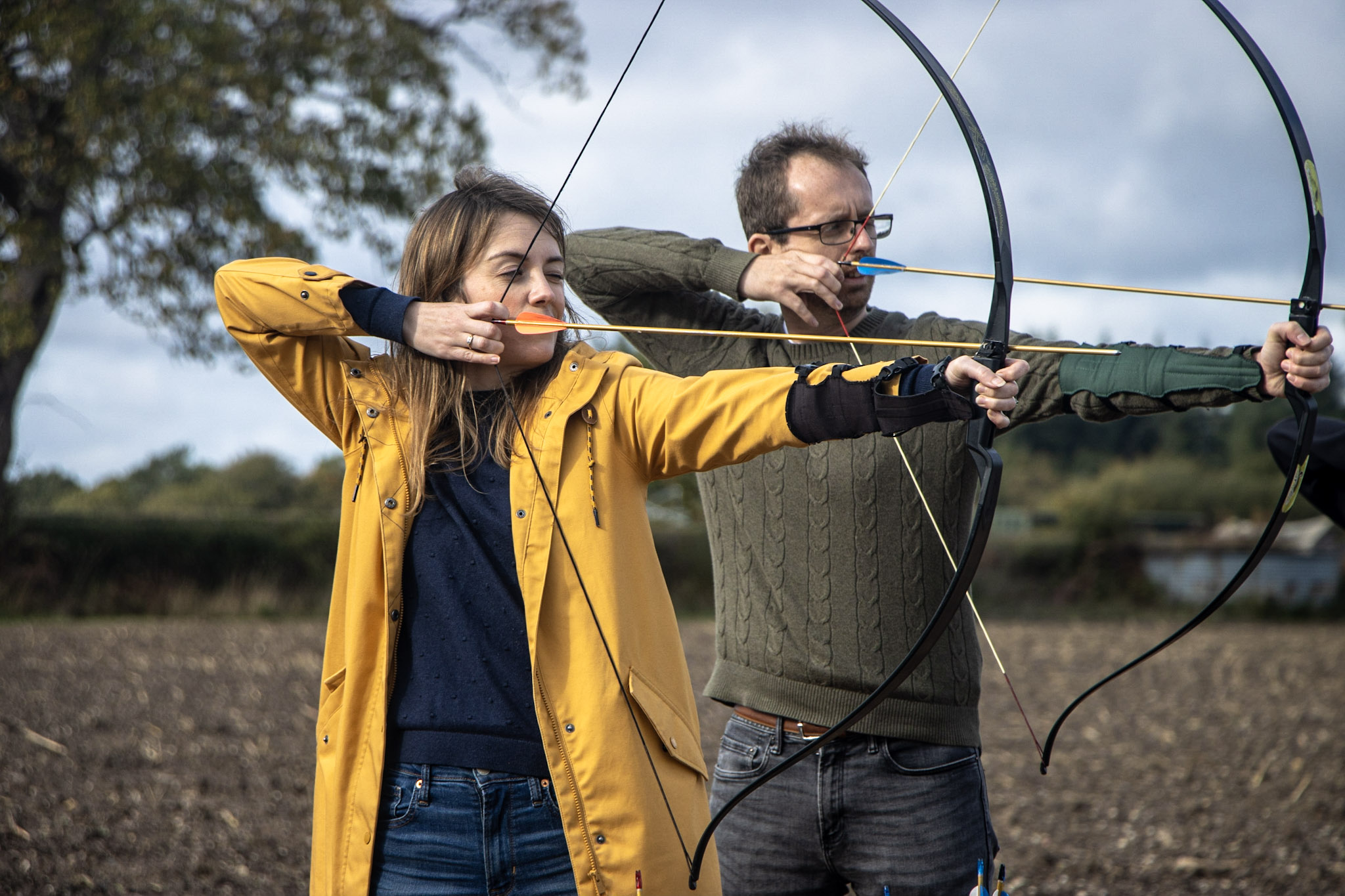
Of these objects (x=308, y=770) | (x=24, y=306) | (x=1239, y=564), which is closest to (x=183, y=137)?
(x=24, y=306)

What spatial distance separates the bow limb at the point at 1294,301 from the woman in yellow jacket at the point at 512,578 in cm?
40

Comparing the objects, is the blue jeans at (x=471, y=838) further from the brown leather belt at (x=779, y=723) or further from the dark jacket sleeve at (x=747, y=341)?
the dark jacket sleeve at (x=747, y=341)

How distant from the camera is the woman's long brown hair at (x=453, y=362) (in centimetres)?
141

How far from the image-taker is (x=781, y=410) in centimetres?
123

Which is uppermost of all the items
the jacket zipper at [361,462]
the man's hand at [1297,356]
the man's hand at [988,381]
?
the man's hand at [1297,356]

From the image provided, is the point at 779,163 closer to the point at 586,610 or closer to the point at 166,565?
the point at 586,610

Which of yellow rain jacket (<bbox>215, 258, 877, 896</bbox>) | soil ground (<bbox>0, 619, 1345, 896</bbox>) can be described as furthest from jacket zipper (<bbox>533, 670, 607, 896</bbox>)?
soil ground (<bbox>0, 619, 1345, 896</bbox>)

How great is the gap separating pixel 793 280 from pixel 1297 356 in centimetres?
66

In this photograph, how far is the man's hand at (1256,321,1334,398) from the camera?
122 cm

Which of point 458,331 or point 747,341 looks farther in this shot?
point 747,341

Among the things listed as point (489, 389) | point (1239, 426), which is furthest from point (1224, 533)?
point (489, 389)

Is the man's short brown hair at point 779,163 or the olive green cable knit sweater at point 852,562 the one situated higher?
the man's short brown hair at point 779,163

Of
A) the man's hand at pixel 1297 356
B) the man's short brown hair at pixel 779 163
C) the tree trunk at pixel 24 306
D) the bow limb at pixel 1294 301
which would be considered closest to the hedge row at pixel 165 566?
the tree trunk at pixel 24 306

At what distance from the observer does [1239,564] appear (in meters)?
14.9
